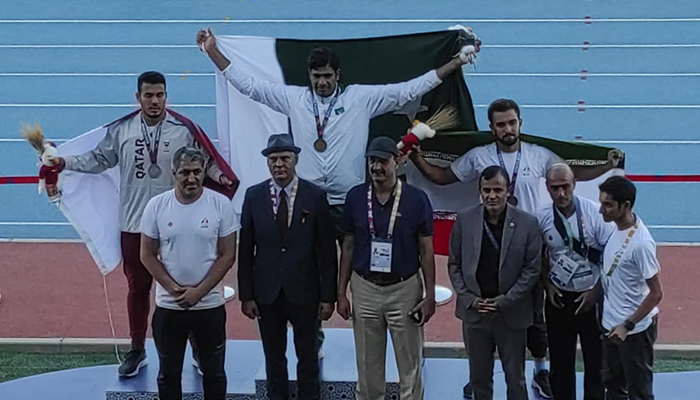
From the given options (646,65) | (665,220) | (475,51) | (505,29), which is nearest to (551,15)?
(505,29)

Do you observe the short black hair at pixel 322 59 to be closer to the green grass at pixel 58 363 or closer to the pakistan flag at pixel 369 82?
the pakistan flag at pixel 369 82

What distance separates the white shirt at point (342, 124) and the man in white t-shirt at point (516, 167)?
1.12ft

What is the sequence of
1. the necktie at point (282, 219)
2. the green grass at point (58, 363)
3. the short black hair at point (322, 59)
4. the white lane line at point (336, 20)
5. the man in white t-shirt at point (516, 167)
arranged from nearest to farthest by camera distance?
1. the necktie at point (282, 219)
2. the man in white t-shirt at point (516, 167)
3. the short black hair at point (322, 59)
4. the green grass at point (58, 363)
5. the white lane line at point (336, 20)

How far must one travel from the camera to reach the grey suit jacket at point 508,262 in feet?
17.9

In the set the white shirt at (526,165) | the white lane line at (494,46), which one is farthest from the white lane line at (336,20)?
the white shirt at (526,165)

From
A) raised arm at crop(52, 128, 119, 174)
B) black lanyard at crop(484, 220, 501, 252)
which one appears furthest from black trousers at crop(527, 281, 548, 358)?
raised arm at crop(52, 128, 119, 174)

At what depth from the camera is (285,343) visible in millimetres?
5953

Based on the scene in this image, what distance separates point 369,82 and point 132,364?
2.40 meters

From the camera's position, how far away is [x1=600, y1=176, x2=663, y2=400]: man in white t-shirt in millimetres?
5203

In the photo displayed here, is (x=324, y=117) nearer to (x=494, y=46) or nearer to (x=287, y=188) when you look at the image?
(x=287, y=188)

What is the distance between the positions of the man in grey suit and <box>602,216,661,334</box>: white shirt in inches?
15.4

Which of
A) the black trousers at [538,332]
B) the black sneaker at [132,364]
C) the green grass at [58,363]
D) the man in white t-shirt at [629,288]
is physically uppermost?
the man in white t-shirt at [629,288]

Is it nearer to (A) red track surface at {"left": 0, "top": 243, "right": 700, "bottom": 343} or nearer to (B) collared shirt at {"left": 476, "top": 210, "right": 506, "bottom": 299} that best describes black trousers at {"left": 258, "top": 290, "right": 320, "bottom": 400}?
(B) collared shirt at {"left": 476, "top": 210, "right": 506, "bottom": 299}

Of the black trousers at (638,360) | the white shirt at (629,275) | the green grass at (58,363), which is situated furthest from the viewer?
the green grass at (58,363)
